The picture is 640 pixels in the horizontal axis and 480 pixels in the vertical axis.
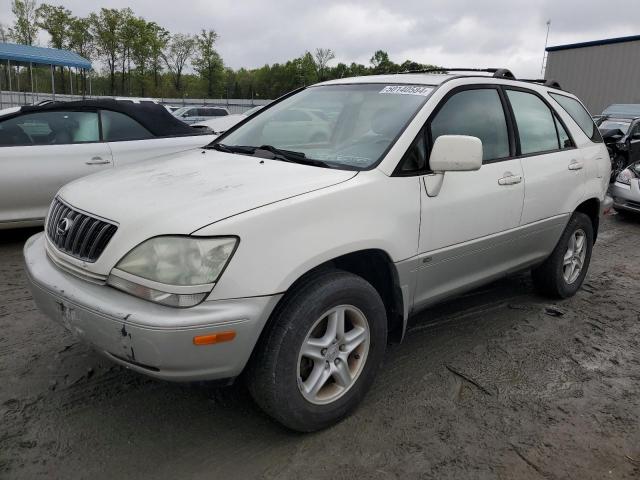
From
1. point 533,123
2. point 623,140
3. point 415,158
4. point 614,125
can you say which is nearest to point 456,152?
point 415,158

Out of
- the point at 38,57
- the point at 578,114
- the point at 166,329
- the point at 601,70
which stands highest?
the point at 601,70

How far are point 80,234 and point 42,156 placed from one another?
11.9ft

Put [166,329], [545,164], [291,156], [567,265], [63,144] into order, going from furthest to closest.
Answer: [63,144] → [567,265] → [545,164] → [291,156] → [166,329]

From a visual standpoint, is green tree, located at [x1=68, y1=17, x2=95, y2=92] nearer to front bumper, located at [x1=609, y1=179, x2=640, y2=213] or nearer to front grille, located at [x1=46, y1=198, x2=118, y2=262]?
front bumper, located at [x1=609, y1=179, x2=640, y2=213]

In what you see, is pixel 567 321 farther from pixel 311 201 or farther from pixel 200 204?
pixel 200 204

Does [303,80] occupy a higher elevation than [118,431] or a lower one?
higher

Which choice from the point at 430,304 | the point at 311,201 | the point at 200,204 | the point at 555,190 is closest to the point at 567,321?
the point at 555,190

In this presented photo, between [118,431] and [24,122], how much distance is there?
4.27 m

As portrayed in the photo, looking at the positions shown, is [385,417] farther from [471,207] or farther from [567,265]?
[567,265]

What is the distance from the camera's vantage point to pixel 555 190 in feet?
A: 12.9

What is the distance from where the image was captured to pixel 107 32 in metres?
47.1

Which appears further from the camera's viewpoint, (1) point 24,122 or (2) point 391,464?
(1) point 24,122

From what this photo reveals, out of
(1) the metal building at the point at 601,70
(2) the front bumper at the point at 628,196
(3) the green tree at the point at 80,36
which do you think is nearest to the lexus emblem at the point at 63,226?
(2) the front bumper at the point at 628,196

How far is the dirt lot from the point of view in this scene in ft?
7.82
